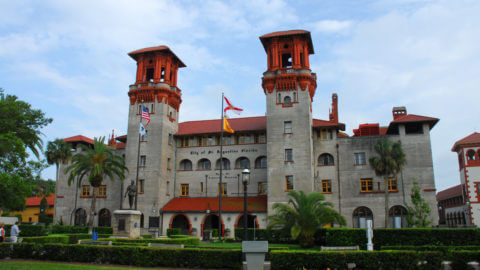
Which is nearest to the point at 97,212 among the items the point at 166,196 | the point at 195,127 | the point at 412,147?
the point at 166,196

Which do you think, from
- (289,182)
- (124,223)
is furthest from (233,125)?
(124,223)

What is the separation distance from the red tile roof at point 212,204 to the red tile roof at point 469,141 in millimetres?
24679

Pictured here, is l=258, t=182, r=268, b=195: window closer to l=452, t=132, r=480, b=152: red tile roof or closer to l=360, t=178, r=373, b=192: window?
l=360, t=178, r=373, b=192: window

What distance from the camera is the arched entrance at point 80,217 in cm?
5279

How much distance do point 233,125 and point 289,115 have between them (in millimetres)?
9740

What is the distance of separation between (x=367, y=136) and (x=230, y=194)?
19.0m

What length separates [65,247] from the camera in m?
20.0

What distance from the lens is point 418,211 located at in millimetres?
39469

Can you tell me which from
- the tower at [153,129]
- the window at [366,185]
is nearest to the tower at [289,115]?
the window at [366,185]

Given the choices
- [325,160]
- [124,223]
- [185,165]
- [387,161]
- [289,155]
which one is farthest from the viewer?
[185,165]

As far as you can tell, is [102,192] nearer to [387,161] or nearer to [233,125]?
[233,125]

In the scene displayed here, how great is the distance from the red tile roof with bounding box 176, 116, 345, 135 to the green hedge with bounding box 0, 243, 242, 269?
1239 inches

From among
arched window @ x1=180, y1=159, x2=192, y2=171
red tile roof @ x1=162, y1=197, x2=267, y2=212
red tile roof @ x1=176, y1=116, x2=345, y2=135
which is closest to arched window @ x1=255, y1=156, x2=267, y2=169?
red tile roof @ x1=176, y1=116, x2=345, y2=135

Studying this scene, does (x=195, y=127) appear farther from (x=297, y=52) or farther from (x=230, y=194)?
(x=297, y=52)
